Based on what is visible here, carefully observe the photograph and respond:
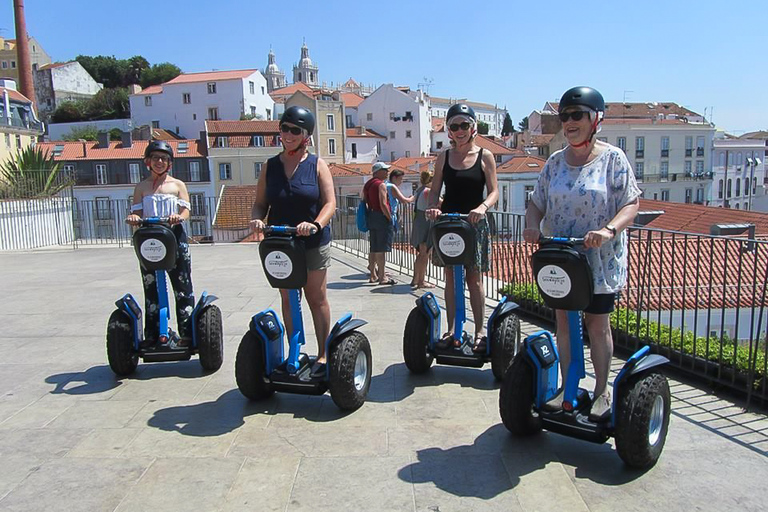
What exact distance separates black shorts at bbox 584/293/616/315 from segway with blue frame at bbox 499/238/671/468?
10 centimetres

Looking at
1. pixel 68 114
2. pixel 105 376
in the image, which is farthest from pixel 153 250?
pixel 68 114

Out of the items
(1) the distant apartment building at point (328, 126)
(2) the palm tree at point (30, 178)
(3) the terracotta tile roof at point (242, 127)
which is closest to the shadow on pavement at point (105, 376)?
(2) the palm tree at point (30, 178)

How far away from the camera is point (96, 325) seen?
675 centimetres

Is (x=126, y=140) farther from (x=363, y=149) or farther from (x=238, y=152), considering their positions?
(x=363, y=149)

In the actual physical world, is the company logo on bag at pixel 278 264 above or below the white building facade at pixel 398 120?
below

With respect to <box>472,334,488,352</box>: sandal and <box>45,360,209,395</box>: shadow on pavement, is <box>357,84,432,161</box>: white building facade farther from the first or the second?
<box>472,334,488,352</box>: sandal

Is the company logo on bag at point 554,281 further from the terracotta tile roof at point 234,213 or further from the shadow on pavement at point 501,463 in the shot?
the terracotta tile roof at point 234,213

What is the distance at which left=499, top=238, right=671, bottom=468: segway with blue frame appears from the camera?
3.15 meters

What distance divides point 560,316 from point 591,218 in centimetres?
58

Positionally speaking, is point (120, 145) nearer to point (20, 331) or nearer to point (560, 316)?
point (20, 331)

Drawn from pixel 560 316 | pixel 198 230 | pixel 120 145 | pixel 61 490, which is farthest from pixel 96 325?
pixel 120 145

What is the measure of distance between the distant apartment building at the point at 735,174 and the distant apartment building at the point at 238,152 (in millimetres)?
47920

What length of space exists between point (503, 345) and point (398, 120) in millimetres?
75998

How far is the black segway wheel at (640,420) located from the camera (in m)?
3.13
